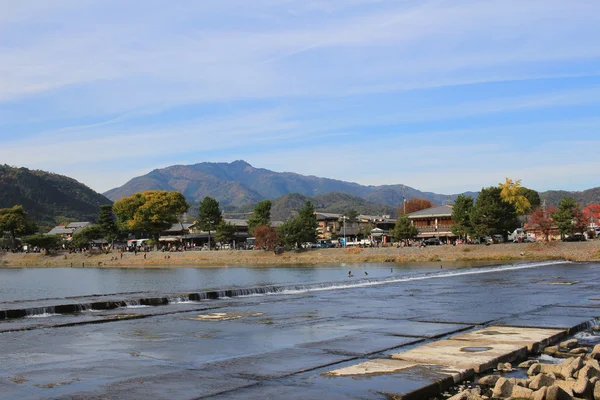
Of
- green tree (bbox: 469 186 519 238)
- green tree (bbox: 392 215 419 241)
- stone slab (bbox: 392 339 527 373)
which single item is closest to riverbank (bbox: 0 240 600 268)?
green tree (bbox: 469 186 519 238)

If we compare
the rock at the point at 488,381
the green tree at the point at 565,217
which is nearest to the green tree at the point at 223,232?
the green tree at the point at 565,217

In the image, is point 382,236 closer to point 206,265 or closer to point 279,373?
point 206,265

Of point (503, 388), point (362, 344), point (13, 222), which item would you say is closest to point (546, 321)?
point (362, 344)

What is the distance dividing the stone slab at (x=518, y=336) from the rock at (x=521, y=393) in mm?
3360

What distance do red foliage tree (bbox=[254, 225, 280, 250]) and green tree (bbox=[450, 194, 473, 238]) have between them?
2625cm

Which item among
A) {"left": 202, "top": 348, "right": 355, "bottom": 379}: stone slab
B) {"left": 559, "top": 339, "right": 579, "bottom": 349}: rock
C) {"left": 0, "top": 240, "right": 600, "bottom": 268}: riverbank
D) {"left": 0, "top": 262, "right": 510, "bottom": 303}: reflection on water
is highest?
{"left": 202, "top": 348, "right": 355, "bottom": 379}: stone slab

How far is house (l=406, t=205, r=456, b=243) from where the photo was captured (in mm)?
105062

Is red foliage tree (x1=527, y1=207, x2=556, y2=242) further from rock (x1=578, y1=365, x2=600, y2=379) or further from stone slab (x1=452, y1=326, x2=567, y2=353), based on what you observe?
rock (x1=578, y1=365, x2=600, y2=379)

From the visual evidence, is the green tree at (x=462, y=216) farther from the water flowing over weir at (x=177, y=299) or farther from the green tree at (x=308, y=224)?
the water flowing over weir at (x=177, y=299)

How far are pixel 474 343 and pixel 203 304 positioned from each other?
44.0 feet

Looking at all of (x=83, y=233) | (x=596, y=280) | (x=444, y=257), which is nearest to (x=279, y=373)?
(x=596, y=280)

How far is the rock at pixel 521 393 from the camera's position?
341 inches

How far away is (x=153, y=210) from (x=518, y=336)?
10494 centimetres

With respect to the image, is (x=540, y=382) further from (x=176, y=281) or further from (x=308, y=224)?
(x=308, y=224)
